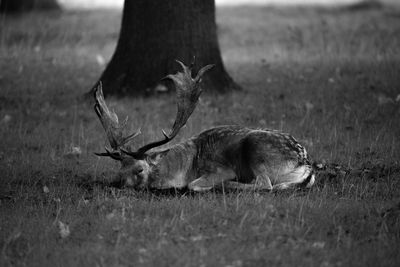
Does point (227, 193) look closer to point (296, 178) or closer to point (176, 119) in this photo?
point (296, 178)

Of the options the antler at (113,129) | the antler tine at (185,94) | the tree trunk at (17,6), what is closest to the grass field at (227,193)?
the antler at (113,129)

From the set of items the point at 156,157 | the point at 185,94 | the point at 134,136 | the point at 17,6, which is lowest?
the point at 156,157

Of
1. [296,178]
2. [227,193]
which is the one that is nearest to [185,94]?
[227,193]

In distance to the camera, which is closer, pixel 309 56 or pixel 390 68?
pixel 390 68

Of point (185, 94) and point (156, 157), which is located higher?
point (185, 94)

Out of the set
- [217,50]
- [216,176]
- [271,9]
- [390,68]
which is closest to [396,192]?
[216,176]

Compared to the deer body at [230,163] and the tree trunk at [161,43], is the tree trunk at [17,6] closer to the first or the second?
the tree trunk at [161,43]

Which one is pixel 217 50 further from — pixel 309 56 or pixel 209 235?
pixel 209 235

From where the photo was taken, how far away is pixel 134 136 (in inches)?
258

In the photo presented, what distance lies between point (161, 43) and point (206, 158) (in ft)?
12.9

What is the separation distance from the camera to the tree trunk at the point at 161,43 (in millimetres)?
10508

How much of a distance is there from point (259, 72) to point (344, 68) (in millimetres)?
1645

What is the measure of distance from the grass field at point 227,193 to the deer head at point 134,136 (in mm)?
203

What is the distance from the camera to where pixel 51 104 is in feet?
35.4
